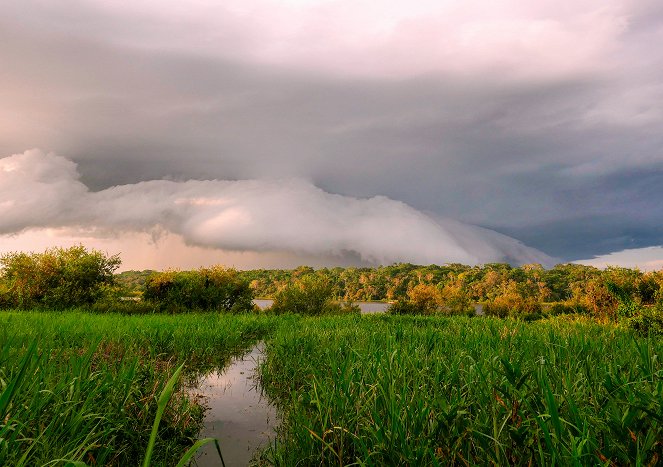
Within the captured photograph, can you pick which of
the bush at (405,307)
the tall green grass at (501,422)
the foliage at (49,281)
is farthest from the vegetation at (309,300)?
the tall green grass at (501,422)

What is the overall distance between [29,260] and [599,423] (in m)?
32.1

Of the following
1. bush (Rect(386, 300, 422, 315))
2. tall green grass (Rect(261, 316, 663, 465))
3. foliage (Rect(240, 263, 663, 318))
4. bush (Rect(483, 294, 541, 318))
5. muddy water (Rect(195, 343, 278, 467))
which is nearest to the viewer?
tall green grass (Rect(261, 316, 663, 465))

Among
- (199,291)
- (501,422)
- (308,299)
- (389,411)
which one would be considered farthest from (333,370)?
(199,291)

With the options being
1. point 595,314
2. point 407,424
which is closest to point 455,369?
point 407,424

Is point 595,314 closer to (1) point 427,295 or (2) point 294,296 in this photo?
(1) point 427,295

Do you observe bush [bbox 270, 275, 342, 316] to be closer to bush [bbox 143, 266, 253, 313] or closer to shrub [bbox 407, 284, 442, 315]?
bush [bbox 143, 266, 253, 313]

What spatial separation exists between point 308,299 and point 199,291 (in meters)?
8.30

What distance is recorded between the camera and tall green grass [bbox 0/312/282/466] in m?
2.89

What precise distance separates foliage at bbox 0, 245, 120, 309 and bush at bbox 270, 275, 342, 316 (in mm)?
12498

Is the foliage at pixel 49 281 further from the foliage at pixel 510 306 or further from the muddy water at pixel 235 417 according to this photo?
the foliage at pixel 510 306

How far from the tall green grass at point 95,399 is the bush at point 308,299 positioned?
1642cm

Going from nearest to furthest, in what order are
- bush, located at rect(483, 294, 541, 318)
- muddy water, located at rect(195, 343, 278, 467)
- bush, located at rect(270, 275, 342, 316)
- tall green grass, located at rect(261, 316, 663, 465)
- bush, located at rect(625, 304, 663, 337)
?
tall green grass, located at rect(261, 316, 663, 465)
muddy water, located at rect(195, 343, 278, 467)
bush, located at rect(625, 304, 663, 337)
bush, located at rect(270, 275, 342, 316)
bush, located at rect(483, 294, 541, 318)

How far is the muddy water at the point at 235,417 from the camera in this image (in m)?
5.39

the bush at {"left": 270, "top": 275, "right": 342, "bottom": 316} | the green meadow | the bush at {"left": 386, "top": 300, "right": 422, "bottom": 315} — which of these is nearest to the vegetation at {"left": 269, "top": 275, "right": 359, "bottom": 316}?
the bush at {"left": 270, "top": 275, "right": 342, "bottom": 316}
